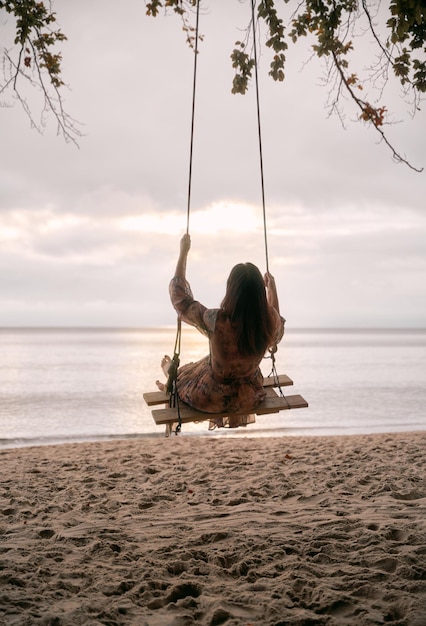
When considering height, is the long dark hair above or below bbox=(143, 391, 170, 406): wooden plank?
above

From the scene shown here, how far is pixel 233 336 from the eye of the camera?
4363mm

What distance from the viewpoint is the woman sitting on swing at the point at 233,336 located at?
4254 millimetres

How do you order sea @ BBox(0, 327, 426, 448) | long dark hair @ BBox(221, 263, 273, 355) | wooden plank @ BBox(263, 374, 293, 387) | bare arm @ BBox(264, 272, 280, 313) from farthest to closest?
sea @ BBox(0, 327, 426, 448) < wooden plank @ BBox(263, 374, 293, 387) < bare arm @ BBox(264, 272, 280, 313) < long dark hair @ BBox(221, 263, 273, 355)

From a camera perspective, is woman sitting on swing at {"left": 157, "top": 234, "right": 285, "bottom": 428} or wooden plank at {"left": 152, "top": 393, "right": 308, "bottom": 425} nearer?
woman sitting on swing at {"left": 157, "top": 234, "right": 285, "bottom": 428}

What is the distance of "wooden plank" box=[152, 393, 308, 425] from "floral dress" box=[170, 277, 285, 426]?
53 millimetres

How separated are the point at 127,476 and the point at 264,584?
358 centimetres

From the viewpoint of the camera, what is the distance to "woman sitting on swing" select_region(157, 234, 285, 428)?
14.0ft

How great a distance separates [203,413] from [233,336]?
0.69 metres

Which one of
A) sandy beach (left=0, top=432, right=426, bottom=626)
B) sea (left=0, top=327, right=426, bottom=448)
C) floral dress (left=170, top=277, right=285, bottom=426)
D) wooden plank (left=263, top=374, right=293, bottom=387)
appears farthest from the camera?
sea (left=0, top=327, right=426, bottom=448)

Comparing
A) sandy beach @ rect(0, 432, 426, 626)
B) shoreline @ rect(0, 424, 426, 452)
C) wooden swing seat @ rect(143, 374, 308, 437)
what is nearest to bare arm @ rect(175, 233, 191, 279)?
wooden swing seat @ rect(143, 374, 308, 437)

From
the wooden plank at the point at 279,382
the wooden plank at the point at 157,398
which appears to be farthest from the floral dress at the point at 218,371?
the wooden plank at the point at 279,382

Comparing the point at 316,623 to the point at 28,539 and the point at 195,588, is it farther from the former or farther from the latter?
the point at 28,539

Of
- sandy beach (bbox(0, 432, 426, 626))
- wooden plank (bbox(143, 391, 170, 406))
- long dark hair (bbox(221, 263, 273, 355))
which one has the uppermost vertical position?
long dark hair (bbox(221, 263, 273, 355))

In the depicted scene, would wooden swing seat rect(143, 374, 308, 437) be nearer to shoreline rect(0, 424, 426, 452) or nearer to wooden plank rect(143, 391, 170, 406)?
wooden plank rect(143, 391, 170, 406)
